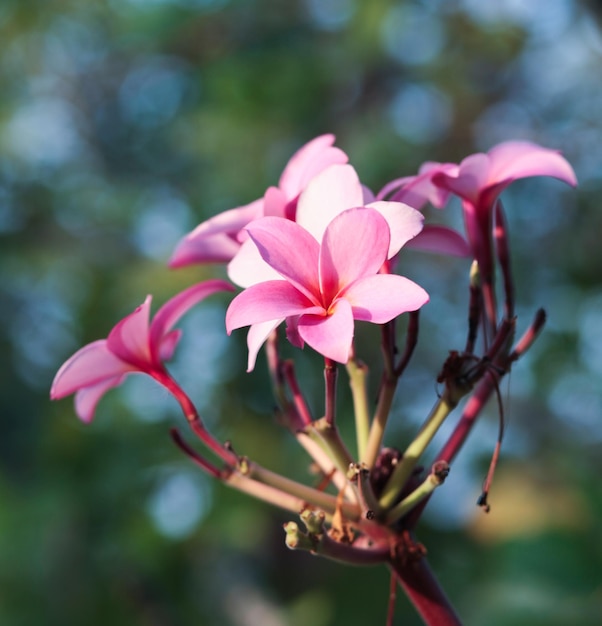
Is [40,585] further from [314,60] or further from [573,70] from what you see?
[573,70]

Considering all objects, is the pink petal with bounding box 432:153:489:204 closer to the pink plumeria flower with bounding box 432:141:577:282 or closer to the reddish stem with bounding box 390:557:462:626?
the pink plumeria flower with bounding box 432:141:577:282

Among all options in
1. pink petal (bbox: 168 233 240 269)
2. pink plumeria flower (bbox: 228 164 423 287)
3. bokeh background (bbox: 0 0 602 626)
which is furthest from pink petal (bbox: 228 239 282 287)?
bokeh background (bbox: 0 0 602 626)

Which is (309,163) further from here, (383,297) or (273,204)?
(383,297)

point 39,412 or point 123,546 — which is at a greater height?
point 39,412

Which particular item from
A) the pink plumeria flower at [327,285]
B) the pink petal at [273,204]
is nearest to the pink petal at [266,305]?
the pink plumeria flower at [327,285]

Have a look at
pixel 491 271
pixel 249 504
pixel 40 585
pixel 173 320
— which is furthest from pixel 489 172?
pixel 40 585

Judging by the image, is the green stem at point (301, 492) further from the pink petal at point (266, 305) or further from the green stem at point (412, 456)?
the pink petal at point (266, 305)

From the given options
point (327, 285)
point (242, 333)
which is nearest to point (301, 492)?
point (327, 285)
